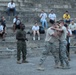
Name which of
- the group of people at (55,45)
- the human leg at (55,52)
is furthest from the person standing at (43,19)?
the human leg at (55,52)

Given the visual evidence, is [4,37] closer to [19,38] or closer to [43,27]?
[43,27]

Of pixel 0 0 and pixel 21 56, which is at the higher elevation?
pixel 0 0

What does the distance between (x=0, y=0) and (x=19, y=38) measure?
16461mm

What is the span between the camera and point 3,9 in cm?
3198

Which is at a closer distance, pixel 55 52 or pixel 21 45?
pixel 55 52

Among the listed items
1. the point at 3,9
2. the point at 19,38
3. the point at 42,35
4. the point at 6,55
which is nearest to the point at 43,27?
the point at 42,35

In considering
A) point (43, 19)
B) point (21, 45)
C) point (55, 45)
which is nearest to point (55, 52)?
point (55, 45)

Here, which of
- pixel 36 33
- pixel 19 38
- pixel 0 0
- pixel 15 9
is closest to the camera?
pixel 19 38

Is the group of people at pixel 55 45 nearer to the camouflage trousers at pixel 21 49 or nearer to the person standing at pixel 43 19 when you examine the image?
the camouflage trousers at pixel 21 49

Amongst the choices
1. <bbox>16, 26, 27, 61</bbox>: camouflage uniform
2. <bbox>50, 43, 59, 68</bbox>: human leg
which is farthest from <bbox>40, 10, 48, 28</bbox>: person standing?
<bbox>50, 43, 59, 68</bbox>: human leg

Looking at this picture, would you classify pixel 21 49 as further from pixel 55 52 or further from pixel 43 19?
pixel 43 19

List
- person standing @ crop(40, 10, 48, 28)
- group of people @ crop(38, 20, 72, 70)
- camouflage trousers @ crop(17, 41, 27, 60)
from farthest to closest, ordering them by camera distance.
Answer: person standing @ crop(40, 10, 48, 28), camouflage trousers @ crop(17, 41, 27, 60), group of people @ crop(38, 20, 72, 70)

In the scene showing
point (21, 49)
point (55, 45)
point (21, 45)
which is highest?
point (55, 45)

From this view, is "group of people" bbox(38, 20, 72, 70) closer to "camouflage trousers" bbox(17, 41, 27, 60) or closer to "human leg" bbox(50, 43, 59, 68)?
"human leg" bbox(50, 43, 59, 68)
